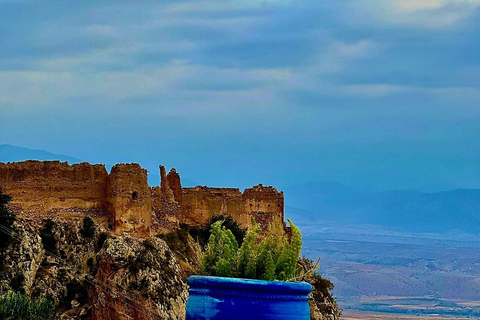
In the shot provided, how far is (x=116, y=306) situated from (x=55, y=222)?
6.04m

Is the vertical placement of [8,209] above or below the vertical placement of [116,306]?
above

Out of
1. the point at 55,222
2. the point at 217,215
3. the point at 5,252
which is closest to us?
the point at 5,252

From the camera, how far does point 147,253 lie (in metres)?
64.2

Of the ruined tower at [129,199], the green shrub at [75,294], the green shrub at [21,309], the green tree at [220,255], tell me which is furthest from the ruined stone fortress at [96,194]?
the green tree at [220,255]

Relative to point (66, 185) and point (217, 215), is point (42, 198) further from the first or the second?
point (217, 215)

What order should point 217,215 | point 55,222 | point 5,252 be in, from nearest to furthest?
point 5,252 → point 55,222 → point 217,215

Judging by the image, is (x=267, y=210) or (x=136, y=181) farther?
(x=267, y=210)

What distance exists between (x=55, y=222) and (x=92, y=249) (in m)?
2.57

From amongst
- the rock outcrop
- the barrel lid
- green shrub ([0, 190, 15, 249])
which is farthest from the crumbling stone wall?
the barrel lid

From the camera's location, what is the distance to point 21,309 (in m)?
48.6

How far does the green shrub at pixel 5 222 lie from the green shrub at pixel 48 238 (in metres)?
2.34

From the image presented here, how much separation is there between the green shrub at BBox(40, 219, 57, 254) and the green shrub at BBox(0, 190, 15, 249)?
2.34 metres

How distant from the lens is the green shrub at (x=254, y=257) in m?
16.1

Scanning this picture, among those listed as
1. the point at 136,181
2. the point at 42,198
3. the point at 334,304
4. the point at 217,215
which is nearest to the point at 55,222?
the point at 42,198
